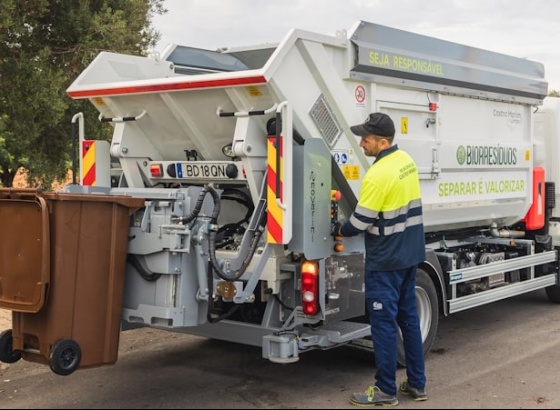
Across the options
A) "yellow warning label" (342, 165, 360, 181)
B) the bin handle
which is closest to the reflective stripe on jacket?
"yellow warning label" (342, 165, 360, 181)

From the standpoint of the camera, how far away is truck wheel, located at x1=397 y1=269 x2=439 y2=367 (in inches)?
246

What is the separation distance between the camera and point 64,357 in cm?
459

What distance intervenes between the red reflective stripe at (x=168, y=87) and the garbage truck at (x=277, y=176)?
0.01 m

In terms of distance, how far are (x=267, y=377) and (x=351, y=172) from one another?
1.72 meters

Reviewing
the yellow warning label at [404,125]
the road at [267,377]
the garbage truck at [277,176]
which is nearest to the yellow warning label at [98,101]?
the garbage truck at [277,176]

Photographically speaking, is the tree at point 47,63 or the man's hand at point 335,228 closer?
the man's hand at point 335,228

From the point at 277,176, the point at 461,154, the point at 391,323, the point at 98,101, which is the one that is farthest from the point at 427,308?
the point at 98,101

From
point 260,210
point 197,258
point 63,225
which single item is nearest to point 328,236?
point 260,210

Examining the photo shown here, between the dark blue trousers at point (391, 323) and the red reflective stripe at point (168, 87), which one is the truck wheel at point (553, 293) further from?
the red reflective stripe at point (168, 87)

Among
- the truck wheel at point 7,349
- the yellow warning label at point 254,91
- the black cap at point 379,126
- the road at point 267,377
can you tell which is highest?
the yellow warning label at point 254,91

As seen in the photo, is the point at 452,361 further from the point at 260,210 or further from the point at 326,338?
the point at 260,210

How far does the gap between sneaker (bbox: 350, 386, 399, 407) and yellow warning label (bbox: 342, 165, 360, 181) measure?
1.54 meters

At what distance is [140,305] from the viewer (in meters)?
5.02

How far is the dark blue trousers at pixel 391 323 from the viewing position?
5.02m
